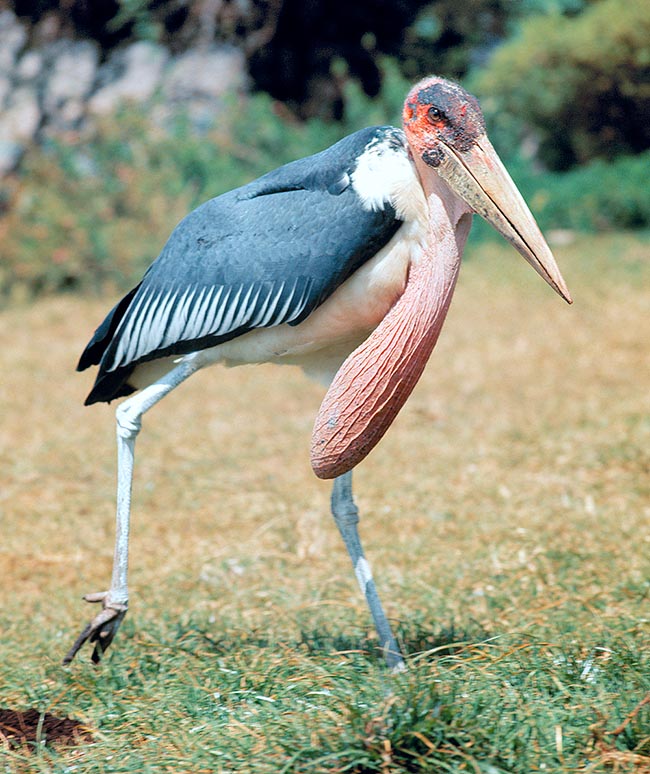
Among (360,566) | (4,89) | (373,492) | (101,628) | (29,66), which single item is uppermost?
(29,66)

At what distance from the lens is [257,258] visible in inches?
111

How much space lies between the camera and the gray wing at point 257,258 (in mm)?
2666

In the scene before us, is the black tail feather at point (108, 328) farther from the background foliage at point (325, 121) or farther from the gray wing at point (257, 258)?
the background foliage at point (325, 121)

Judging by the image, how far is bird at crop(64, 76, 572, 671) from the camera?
100 inches

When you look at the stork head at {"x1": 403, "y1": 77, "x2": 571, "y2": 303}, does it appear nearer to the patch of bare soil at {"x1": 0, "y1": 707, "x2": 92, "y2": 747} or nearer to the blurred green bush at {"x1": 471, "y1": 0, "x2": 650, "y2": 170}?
the patch of bare soil at {"x1": 0, "y1": 707, "x2": 92, "y2": 747}

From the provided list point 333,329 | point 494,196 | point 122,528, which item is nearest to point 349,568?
point 122,528

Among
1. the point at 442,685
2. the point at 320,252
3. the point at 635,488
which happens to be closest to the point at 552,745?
the point at 442,685

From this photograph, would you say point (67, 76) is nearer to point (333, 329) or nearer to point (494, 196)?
point (333, 329)

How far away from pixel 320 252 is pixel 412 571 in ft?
4.84

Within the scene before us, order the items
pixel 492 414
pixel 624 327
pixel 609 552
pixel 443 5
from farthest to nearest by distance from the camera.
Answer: pixel 443 5 → pixel 624 327 → pixel 492 414 → pixel 609 552

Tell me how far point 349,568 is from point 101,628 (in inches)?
47.7

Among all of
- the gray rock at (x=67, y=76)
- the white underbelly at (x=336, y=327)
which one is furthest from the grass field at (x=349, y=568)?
the gray rock at (x=67, y=76)

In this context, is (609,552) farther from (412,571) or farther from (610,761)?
(610,761)

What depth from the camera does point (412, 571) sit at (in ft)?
12.6
